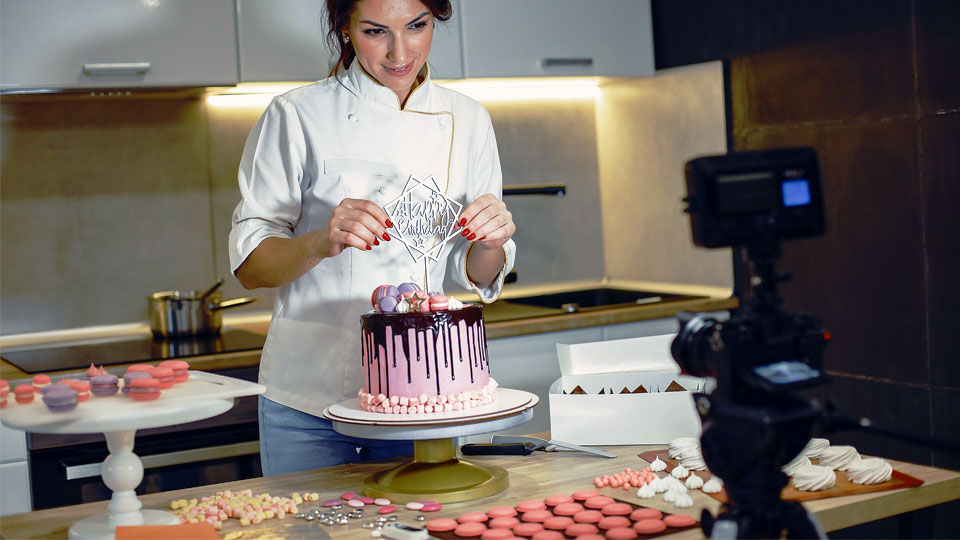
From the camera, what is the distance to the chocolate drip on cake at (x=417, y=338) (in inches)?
53.6

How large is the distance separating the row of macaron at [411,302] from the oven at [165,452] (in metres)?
0.93

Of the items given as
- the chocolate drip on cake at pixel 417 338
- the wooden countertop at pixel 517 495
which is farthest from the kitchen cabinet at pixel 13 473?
the chocolate drip on cake at pixel 417 338

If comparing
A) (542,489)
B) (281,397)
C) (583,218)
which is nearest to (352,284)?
(281,397)

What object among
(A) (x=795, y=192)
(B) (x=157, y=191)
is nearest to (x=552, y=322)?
(B) (x=157, y=191)

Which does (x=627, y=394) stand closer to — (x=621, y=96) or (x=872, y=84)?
(x=872, y=84)

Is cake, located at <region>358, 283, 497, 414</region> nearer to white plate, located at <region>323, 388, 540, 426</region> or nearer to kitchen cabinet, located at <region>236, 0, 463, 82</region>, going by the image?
white plate, located at <region>323, 388, 540, 426</region>

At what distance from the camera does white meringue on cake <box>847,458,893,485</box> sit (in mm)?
1230

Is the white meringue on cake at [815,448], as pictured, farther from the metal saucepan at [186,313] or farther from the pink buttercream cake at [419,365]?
the metal saucepan at [186,313]

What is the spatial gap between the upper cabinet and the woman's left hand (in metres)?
1.26

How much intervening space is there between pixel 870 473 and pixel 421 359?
603mm

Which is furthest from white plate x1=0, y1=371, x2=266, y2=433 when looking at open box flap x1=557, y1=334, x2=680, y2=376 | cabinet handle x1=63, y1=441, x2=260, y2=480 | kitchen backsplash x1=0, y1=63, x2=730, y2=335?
kitchen backsplash x1=0, y1=63, x2=730, y2=335

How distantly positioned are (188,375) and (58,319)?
1619 millimetres

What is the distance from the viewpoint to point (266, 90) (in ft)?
9.00

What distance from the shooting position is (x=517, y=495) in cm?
127
